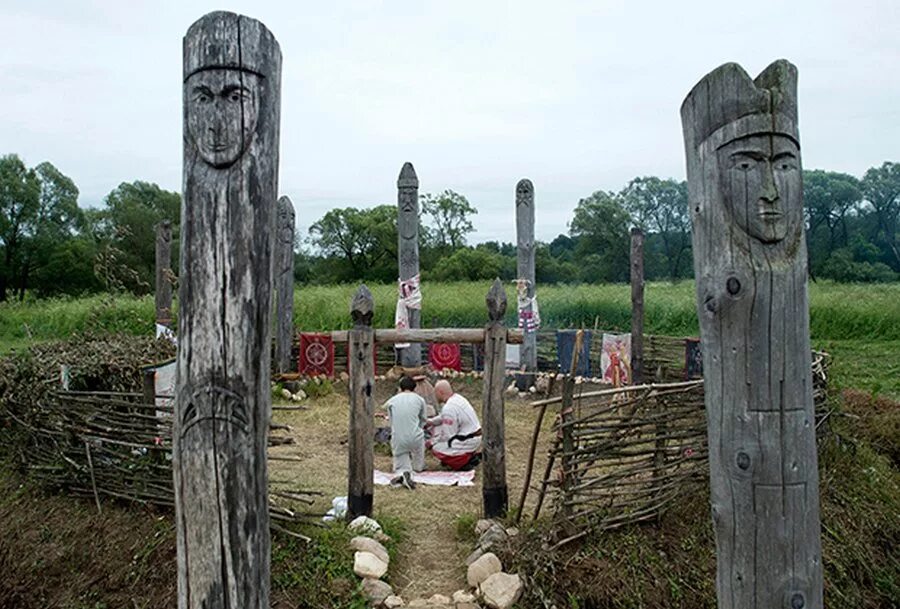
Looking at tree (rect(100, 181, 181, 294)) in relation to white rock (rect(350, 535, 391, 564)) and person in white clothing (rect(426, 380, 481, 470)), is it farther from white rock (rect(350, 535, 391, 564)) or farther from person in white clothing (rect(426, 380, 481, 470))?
white rock (rect(350, 535, 391, 564))

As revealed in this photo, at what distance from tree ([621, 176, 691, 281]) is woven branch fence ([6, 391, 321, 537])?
21518mm

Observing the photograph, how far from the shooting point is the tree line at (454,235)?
79.6ft

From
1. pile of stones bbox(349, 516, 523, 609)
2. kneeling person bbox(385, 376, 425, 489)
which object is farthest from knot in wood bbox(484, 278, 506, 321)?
Answer: pile of stones bbox(349, 516, 523, 609)

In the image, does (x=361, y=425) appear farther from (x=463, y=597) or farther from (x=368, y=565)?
(x=463, y=597)

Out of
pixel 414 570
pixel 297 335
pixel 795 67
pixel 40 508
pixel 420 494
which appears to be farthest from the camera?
pixel 297 335

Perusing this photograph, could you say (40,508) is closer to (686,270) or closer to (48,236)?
(48,236)

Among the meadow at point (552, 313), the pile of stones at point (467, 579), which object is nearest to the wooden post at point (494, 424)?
the pile of stones at point (467, 579)

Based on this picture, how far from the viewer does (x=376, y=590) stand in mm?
4766

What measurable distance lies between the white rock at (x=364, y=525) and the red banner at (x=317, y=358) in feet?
24.3

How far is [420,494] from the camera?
6875 mm

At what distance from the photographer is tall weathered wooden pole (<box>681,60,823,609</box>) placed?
223 cm

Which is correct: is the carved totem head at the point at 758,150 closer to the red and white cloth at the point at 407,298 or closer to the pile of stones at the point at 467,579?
the pile of stones at the point at 467,579

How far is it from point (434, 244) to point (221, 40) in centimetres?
2450

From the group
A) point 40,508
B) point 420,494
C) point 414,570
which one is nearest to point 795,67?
point 414,570
